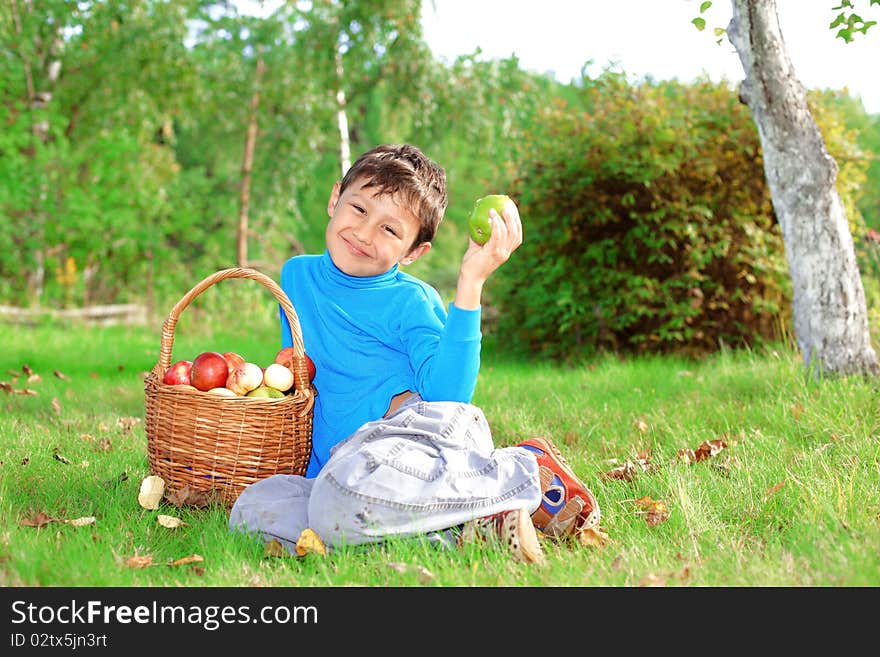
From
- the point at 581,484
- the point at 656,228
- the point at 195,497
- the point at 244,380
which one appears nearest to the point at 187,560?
the point at 195,497

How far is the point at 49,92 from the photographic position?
44.2ft

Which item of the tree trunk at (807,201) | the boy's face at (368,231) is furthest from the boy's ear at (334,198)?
the tree trunk at (807,201)

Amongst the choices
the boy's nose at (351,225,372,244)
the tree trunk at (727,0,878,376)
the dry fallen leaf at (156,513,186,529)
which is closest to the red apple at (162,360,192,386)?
the dry fallen leaf at (156,513,186,529)

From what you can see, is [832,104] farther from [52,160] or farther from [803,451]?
[52,160]

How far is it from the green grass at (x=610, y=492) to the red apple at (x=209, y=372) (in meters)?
0.50

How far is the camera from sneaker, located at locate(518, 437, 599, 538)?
310cm

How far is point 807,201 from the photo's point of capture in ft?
18.0

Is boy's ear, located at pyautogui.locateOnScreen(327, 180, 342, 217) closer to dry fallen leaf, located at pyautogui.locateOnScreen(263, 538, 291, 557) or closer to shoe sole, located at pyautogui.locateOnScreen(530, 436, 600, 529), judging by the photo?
shoe sole, located at pyautogui.locateOnScreen(530, 436, 600, 529)

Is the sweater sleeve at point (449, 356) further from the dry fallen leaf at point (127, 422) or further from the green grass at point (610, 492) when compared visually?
the dry fallen leaf at point (127, 422)

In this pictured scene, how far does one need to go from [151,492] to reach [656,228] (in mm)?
5137

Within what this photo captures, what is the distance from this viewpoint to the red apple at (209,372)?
11.5 feet
